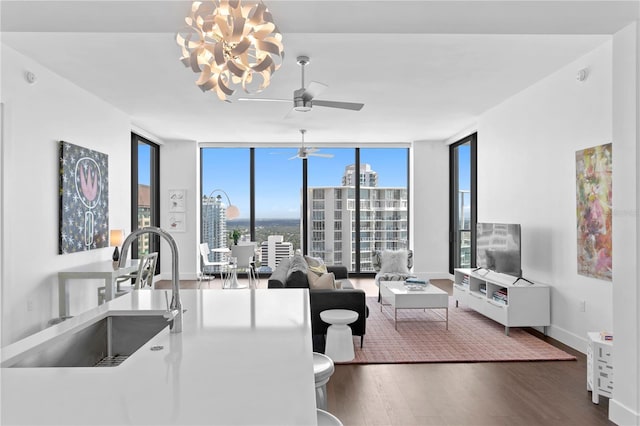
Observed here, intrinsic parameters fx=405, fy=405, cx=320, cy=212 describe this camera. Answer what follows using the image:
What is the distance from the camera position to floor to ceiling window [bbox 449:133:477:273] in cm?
720

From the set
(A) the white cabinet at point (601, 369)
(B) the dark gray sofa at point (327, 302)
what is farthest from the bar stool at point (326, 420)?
(B) the dark gray sofa at point (327, 302)

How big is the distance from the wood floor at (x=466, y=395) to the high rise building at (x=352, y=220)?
16.6ft

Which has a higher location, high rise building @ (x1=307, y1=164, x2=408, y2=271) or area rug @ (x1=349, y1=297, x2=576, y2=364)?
high rise building @ (x1=307, y1=164, x2=408, y2=271)

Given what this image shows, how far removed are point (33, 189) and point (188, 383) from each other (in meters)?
3.75

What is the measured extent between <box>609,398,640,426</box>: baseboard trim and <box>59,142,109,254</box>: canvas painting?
16.3 feet

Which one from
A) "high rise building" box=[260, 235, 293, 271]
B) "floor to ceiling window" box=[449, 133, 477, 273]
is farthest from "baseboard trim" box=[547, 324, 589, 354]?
"high rise building" box=[260, 235, 293, 271]

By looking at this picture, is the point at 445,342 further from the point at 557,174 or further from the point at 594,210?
the point at 557,174

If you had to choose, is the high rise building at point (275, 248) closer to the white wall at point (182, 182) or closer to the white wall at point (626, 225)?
the white wall at point (182, 182)

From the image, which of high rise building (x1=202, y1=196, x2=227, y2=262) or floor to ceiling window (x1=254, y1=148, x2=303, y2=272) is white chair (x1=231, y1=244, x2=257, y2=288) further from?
high rise building (x1=202, y1=196, x2=227, y2=262)

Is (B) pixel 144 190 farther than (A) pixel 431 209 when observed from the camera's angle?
No

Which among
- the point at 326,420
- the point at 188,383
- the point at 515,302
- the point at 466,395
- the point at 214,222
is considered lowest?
the point at 466,395

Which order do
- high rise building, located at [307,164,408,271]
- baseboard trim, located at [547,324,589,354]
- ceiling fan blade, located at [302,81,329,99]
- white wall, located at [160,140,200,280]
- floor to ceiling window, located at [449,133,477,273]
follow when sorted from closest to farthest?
ceiling fan blade, located at [302,81,329,99] < baseboard trim, located at [547,324,589,354] < floor to ceiling window, located at [449,133,477,273] < white wall, located at [160,140,200,280] < high rise building, located at [307,164,408,271]

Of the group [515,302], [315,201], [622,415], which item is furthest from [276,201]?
[622,415]

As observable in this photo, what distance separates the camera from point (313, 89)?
350cm
